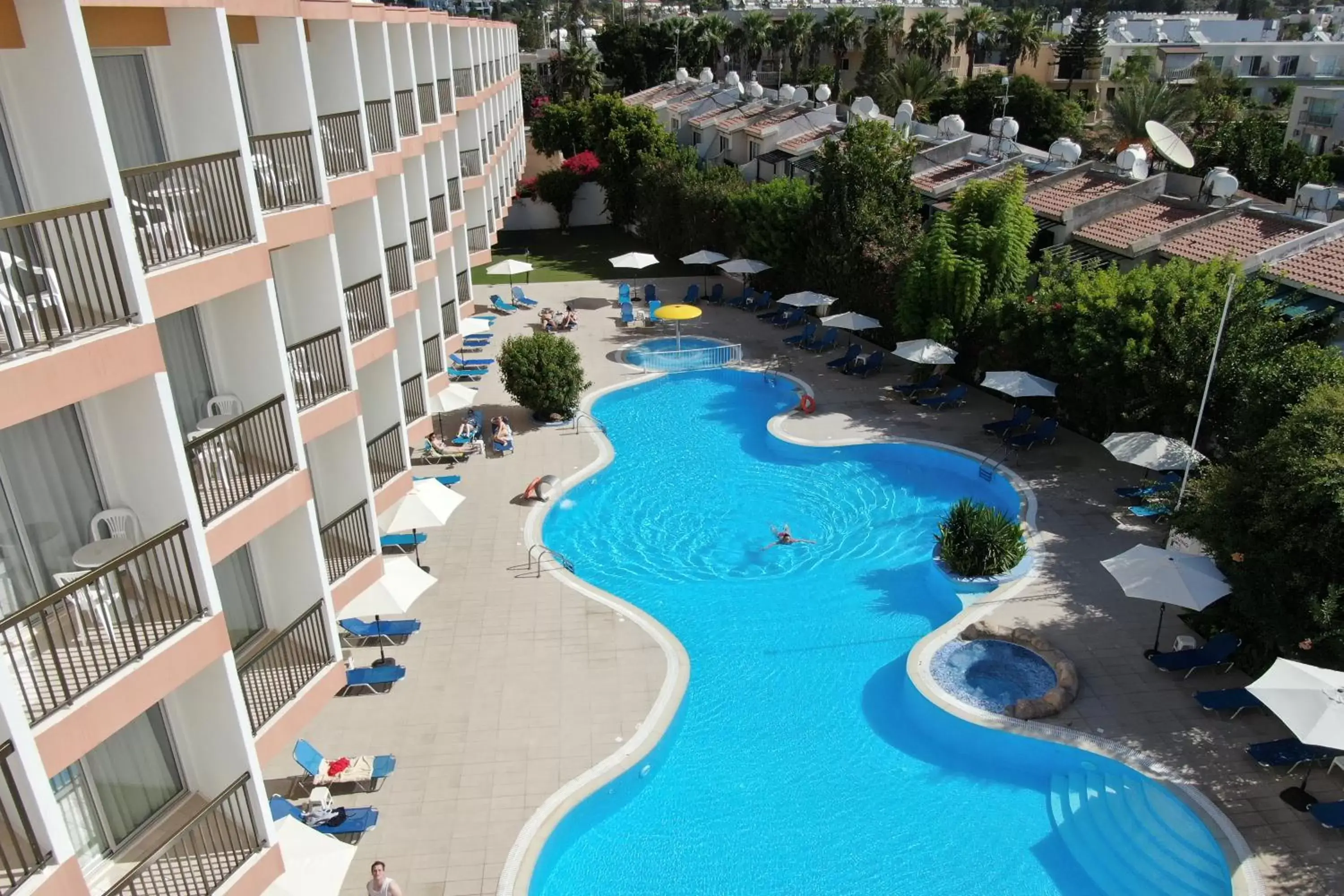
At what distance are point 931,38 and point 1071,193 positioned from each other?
52757 millimetres

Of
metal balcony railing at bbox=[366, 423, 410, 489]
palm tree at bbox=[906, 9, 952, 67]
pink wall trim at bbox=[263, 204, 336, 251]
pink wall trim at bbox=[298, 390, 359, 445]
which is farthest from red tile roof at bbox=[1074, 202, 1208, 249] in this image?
palm tree at bbox=[906, 9, 952, 67]

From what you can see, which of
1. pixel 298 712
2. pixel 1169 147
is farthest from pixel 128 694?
pixel 1169 147

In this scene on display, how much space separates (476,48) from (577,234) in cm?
1653

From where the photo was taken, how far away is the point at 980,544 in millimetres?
18594

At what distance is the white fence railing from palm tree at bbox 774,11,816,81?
5730 centimetres

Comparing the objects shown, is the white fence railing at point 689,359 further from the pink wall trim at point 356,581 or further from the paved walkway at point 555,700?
the pink wall trim at point 356,581

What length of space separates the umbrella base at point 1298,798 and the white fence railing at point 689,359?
68.7ft

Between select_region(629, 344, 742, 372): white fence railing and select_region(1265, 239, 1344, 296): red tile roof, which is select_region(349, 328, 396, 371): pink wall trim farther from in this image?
select_region(1265, 239, 1344, 296): red tile roof

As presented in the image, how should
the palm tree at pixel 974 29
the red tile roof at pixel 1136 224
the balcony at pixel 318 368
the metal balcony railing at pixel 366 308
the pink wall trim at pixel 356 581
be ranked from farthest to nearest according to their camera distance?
the palm tree at pixel 974 29, the red tile roof at pixel 1136 224, the metal balcony railing at pixel 366 308, the pink wall trim at pixel 356 581, the balcony at pixel 318 368

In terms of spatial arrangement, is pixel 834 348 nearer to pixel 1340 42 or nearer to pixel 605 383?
pixel 605 383

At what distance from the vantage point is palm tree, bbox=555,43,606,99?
7138 centimetres

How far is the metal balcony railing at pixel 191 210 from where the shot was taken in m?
8.89

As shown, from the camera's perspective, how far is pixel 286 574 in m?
11.9

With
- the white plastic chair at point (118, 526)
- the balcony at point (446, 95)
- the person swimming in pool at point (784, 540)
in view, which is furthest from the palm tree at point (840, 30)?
the white plastic chair at point (118, 526)
